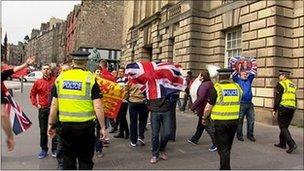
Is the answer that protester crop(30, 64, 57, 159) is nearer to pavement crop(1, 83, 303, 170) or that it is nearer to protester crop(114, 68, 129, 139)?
pavement crop(1, 83, 303, 170)

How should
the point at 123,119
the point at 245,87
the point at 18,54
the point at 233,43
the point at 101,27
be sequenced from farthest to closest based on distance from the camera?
the point at 18,54, the point at 101,27, the point at 233,43, the point at 245,87, the point at 123,119

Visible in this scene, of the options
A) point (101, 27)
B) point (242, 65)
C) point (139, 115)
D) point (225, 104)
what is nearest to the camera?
point (225, 104)

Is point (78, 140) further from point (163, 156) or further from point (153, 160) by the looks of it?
point (163, 156)

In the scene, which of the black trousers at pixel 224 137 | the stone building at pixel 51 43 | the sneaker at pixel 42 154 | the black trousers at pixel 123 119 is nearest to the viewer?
the black trousers at pixel 224 137

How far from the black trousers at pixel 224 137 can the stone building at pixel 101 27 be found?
54.4m

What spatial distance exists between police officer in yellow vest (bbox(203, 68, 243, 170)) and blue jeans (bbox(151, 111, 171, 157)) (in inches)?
51.9

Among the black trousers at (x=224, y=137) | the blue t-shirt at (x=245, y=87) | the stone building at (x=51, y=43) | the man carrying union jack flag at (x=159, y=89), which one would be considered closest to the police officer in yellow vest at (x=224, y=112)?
the black trousers at (x=224, y=137)

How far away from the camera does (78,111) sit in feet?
18.7

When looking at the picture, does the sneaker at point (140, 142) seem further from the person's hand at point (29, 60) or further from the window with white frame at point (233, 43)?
the window with white frame at point (233, 43)

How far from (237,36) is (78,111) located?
560 inches

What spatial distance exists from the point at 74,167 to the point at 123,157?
2.72 m

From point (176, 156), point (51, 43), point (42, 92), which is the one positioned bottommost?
point (176, 156)

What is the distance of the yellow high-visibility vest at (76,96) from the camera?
5.68 m

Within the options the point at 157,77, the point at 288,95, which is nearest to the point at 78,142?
the point at 157,77
